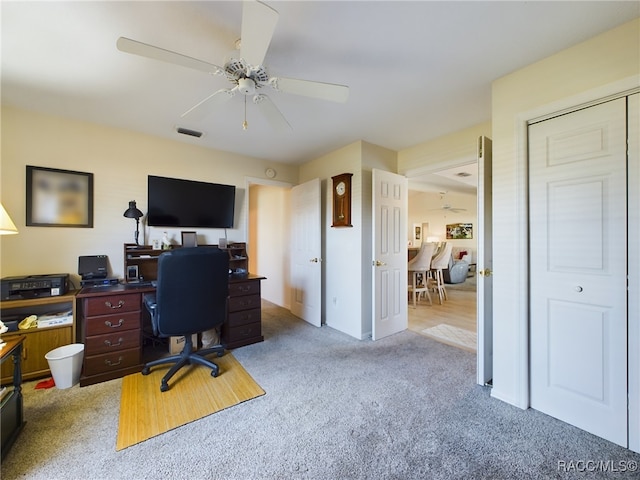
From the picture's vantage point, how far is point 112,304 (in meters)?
2.27

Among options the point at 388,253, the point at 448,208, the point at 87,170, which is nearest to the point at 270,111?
the point at 388,253

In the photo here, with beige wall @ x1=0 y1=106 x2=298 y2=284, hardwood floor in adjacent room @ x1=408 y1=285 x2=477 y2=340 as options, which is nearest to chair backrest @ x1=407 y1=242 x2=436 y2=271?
hardwood floor in adjacent room @ x1=408 y1=285 x2=477 y2=340

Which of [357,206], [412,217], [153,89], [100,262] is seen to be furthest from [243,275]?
[412,217]

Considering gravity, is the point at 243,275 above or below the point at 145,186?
below

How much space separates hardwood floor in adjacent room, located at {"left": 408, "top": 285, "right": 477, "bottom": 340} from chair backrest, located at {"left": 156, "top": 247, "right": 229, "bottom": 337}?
264 centimetres

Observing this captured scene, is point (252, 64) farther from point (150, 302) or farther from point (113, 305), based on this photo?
point (113, 305)

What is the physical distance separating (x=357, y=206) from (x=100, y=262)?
2878mm

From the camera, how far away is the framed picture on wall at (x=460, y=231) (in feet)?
27.1

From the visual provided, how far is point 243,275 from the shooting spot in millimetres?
3223

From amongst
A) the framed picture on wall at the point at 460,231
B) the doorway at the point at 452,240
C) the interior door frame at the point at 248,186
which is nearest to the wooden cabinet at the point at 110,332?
the interior door frame at the point at 248,186

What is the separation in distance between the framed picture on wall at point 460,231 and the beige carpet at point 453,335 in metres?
Result: 5.64

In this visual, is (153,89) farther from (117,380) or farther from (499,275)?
(499,275)

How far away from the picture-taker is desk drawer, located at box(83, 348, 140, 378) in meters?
2.16

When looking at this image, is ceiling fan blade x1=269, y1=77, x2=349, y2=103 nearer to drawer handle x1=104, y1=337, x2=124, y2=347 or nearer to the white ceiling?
the white ceiling
